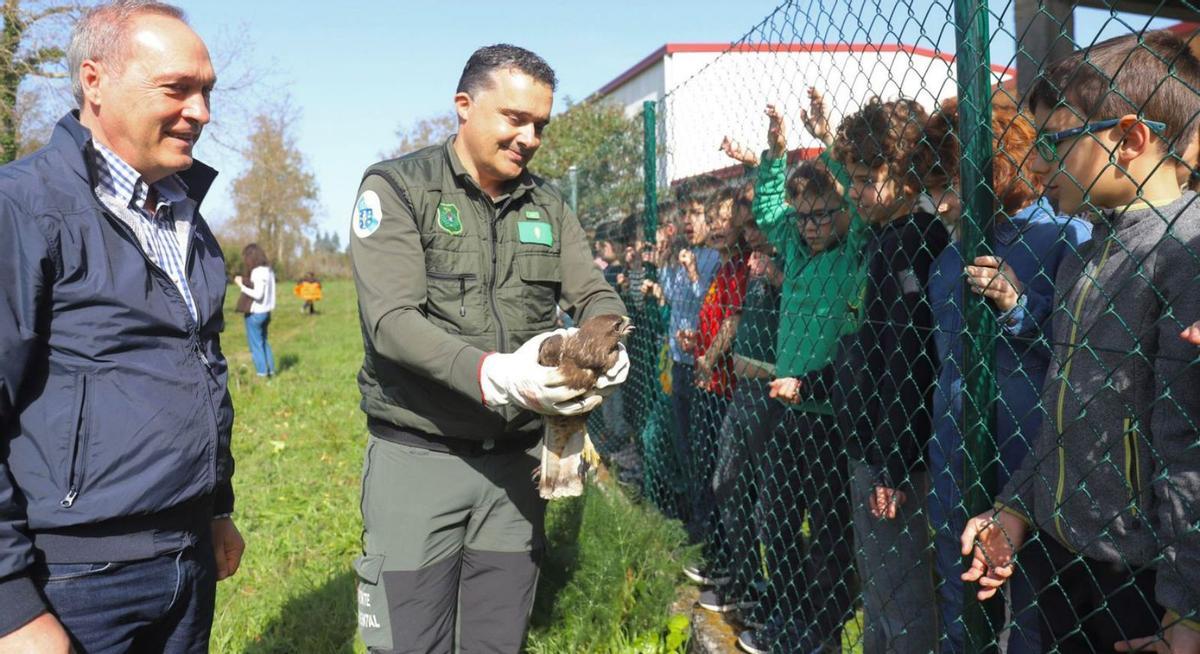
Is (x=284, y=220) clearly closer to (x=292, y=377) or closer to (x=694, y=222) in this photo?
(x=292, y=377)

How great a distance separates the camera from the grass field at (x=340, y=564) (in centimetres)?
318

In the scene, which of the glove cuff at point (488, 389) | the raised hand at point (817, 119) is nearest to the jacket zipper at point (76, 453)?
the glove cuff at point (488, 389)

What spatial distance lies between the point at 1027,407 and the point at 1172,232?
0.63m

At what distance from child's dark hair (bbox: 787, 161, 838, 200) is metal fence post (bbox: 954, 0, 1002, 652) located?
2.52ft

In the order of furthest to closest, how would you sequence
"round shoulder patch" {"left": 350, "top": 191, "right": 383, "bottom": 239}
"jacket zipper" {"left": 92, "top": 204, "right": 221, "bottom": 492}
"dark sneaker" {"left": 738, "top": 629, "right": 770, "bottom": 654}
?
1. "dark sneaker" {"left": 738, "top": 629, "right": 770, "bottom": 654}
2. "round shoulder patch" {"left": 350, "top": 191, "right": 383, "bottom": 239}
3. "jacket zipper" {"left": 92, "top": 204, "right": 221, "bottom": 492}

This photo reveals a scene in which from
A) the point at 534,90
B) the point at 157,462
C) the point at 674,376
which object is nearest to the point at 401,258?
the point at 534,90

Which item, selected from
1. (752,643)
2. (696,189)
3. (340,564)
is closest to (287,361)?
(340,564)

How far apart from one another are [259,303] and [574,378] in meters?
10.00

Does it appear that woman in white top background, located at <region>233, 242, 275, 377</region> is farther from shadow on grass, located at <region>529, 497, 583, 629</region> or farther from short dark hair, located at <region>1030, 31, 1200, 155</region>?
short dark hair, located at <region>1030, 31, 1200, 155</region>

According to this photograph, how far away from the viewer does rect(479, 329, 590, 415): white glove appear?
6.41ft

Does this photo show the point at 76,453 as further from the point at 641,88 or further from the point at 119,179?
the point at 641,88

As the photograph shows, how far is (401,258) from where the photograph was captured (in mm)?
2219

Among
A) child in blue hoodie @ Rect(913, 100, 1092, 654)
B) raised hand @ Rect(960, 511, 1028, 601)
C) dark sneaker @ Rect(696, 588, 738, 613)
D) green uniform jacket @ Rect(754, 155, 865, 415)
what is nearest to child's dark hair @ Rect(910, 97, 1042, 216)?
child in blue hoodie @ Rect(913, 100, 1092, 654)

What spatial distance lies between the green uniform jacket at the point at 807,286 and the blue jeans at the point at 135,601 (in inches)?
74.5
